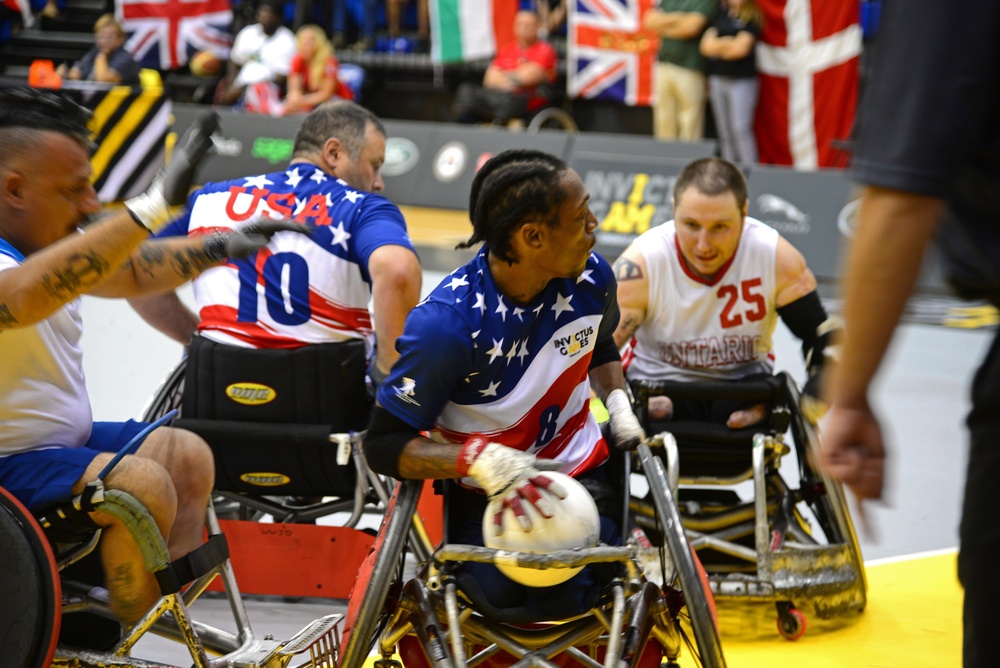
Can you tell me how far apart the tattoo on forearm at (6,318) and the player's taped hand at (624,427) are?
4.08 feet

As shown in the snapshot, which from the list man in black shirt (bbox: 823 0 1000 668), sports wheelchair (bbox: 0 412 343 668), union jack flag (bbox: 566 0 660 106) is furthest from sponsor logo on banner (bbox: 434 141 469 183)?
man in black shirt (bbox: 823 0 1000 668)

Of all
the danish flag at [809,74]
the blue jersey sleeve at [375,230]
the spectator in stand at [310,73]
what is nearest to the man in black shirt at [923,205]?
the blue jersey sleeve at [375,230]

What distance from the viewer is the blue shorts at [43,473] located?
7.99 feet

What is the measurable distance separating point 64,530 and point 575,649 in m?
1.11

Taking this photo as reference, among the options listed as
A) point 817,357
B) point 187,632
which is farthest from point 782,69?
point 187,632

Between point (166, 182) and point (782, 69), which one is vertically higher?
point (166, 182)

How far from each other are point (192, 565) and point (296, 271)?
112 centimetres

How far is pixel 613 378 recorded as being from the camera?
9.42 ft

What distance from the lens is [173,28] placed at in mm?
14398

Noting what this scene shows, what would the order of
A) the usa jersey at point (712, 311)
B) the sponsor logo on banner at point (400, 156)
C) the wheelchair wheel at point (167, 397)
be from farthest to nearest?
the sponsor logo on banner at point (400, 156)
the usa jersey at point (712, 311)
the wheelchair wheel at point (167, 397)

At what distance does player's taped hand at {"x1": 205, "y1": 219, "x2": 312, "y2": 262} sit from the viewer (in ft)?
8.05

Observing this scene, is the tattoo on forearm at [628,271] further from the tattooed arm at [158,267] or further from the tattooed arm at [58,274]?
the tattooed arm at [58,274]

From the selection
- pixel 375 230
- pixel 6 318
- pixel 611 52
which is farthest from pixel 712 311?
pixel 611 52

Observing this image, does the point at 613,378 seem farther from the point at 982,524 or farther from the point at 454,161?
the point at 454,161
